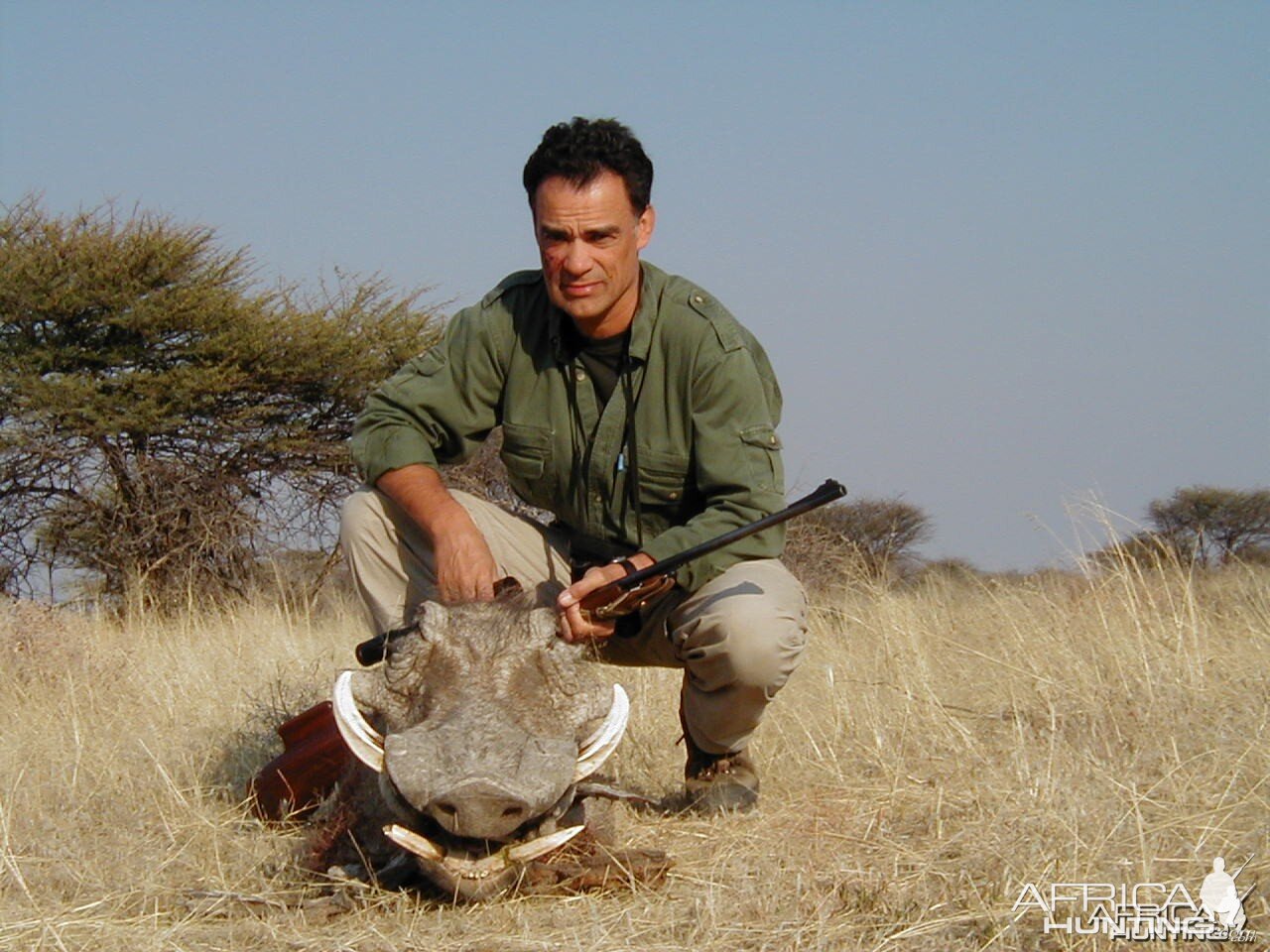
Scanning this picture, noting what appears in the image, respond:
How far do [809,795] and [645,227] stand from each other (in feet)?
6.22

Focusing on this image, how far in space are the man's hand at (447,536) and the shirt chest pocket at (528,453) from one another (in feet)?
1.23

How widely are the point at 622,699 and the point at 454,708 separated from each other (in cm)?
40

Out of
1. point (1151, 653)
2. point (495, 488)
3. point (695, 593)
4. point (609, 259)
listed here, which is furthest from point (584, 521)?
point (495, 488)

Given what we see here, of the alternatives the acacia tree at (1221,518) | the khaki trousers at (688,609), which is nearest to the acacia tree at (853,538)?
the acacia tree at (1221,518)

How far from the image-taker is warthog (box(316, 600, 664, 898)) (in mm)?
3062

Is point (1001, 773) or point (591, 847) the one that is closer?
point (591, 847)

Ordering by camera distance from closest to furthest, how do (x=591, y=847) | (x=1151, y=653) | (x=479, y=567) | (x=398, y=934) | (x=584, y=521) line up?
(x=398, y=934) → (x=591, y=847) → (x=479, y=567) → (x=584, y=521) → (x=1151, y=653)

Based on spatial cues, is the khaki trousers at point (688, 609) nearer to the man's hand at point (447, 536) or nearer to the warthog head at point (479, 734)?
the man's hand at point (447, 536)

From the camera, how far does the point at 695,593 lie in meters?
4.55

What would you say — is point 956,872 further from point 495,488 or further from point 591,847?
point 495,488

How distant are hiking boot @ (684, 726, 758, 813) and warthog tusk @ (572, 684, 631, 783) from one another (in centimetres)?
114

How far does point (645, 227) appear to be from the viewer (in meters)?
4.86

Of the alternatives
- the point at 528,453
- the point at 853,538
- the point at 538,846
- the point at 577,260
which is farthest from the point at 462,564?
the point at 853,538

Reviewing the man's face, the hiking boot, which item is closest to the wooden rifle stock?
the hiking boot
